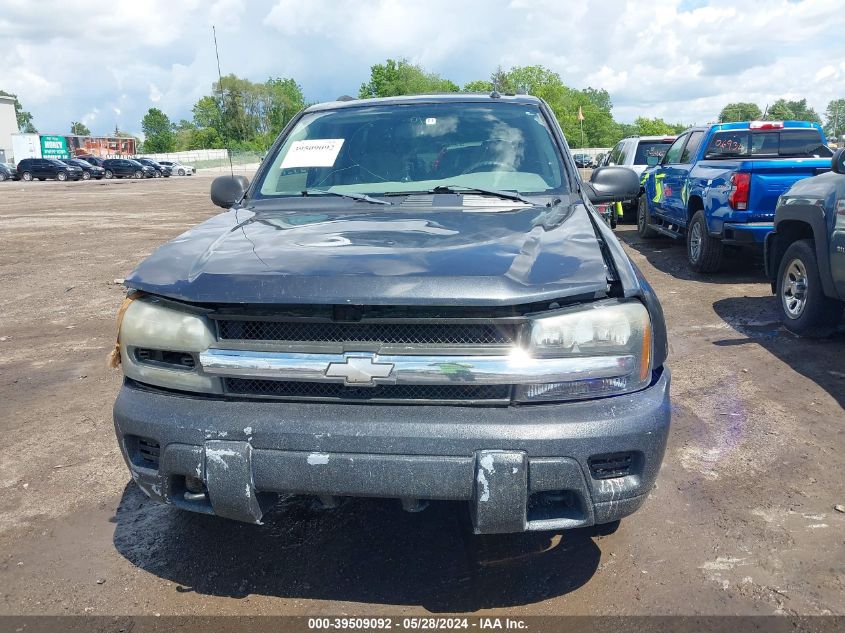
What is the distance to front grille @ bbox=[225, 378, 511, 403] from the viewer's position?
227cm

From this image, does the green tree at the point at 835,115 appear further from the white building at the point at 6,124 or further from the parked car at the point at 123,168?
the white building at the point at 6,124

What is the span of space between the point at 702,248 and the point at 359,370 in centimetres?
720

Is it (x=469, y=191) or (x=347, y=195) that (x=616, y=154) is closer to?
(x=469, y=191)

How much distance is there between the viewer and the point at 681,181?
30.6 ft

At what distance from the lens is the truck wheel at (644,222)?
1163 centimetres

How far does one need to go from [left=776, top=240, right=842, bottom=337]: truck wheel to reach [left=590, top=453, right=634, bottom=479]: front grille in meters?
4.16

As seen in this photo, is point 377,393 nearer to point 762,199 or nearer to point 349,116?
point 349,116

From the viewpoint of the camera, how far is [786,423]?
4168mm

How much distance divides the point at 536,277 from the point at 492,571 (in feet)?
4.03

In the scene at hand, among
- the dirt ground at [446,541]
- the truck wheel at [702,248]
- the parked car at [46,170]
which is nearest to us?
the dirt ground at [446,541]

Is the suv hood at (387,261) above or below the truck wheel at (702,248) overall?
above

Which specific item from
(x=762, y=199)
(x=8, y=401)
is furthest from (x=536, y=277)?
(x=762, y=199)

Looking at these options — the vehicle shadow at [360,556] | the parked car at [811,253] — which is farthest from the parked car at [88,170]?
the vehicle shadow at [360,556]

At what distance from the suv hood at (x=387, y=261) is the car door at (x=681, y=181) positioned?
22.2 feet
